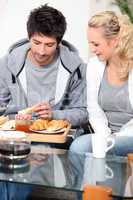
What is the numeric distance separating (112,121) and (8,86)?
661 mm

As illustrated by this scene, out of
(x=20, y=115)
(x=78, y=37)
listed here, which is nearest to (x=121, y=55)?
(x=20, y=115)

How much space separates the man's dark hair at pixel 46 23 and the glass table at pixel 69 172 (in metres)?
0.70

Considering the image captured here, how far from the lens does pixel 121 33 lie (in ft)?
7.07

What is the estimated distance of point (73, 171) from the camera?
161cm

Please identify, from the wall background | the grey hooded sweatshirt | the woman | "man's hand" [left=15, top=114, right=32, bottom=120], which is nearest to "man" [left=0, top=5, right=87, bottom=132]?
the grey hooded sweatshirt

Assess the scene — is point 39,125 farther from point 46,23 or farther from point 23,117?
point 46,23

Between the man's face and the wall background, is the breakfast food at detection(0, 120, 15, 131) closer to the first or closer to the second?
the man's face

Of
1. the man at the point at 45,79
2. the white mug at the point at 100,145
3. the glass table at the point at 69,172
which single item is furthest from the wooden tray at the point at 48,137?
the man at the point at 45,79

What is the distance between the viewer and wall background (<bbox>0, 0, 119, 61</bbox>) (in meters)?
3.25

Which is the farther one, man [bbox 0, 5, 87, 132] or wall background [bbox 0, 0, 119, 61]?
wall background [bbox 0, 0, 119, 61]

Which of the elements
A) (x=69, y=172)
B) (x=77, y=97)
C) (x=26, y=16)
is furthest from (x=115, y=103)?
(x=26, y=16)

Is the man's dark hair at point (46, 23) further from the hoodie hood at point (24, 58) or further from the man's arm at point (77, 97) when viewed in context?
the man's arm at point (77, 97)

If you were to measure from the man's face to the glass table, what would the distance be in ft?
2.03

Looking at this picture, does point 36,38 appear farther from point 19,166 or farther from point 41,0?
point 41,0
